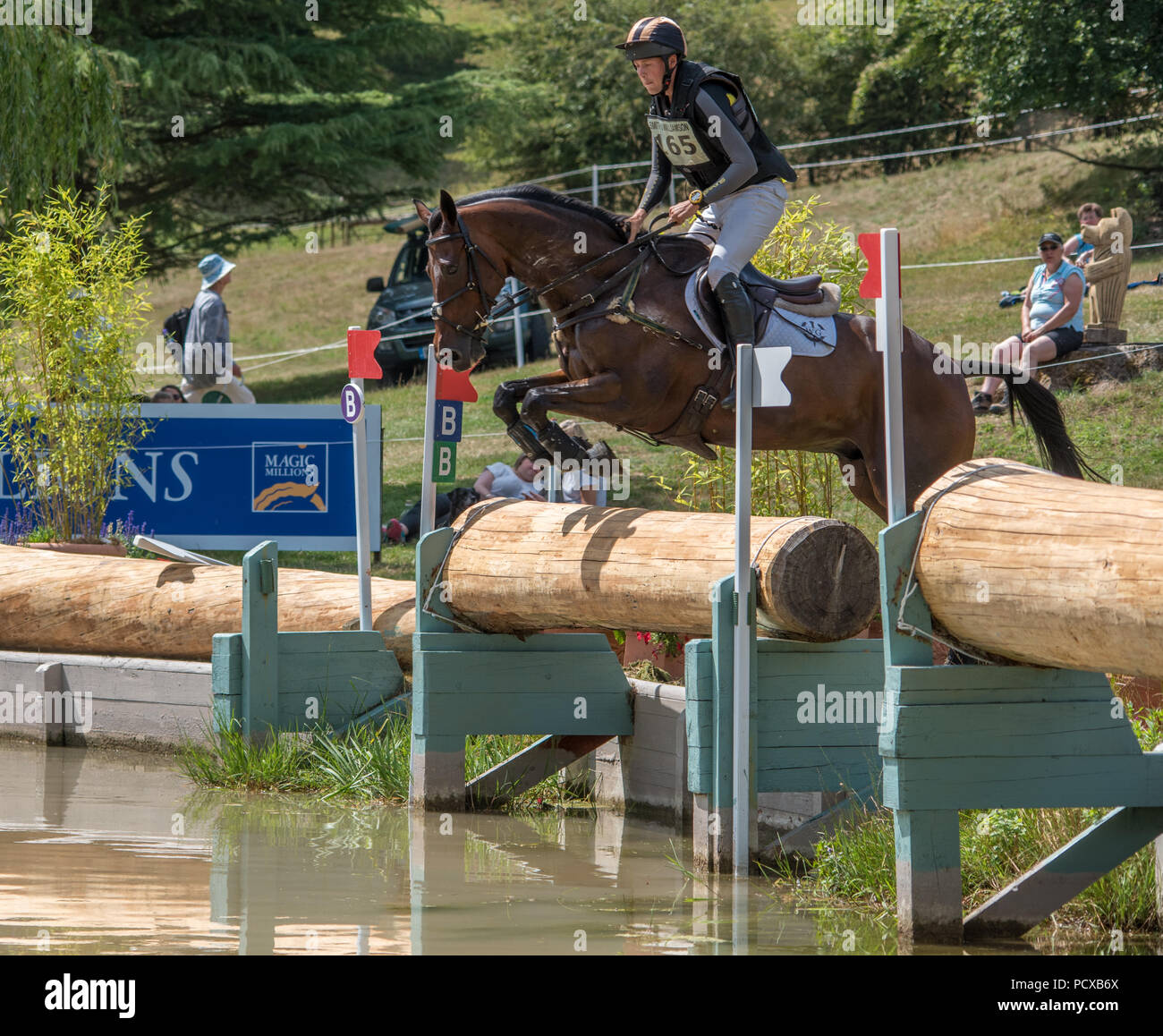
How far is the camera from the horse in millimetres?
6387

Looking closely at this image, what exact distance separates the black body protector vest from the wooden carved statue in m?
6.44

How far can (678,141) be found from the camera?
248 inches

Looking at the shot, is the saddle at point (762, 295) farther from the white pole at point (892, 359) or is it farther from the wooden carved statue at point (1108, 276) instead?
the wooden carved statue at point (1108, 276)

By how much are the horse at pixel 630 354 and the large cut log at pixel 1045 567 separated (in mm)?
2289

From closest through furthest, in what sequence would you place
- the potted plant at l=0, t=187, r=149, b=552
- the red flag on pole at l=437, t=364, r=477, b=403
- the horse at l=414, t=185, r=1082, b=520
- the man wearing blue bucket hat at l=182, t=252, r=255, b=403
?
the horse at l=414, t=185, r=1082, b=520
the red flag on pole at l=437, t=364, r=477, b=403
the potted plant at l=0, t=187, r=149, b=552
the man wearing blue bucket hat at l=182, t=252, r=255, b=403

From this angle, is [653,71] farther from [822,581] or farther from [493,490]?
[493,490]

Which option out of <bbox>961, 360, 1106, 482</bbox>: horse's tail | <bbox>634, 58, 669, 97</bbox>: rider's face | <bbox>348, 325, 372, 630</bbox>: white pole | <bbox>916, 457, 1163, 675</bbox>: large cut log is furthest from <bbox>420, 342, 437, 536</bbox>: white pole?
<bbox>916, 457, 1163, 675</bbox>: large cut log

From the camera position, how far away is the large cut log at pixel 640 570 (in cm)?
512

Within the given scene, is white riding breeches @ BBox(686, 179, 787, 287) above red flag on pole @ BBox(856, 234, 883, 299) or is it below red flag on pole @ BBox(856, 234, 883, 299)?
above

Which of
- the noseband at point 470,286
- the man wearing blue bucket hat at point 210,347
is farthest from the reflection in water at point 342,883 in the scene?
the man wearing blue bucket hat at point 210,347

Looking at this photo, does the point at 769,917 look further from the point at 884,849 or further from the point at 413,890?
the point at 413,890

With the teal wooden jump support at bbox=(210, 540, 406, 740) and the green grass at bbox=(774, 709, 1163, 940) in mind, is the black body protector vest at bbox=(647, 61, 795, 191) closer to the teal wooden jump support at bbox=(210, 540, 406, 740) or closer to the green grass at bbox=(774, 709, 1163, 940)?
the teal wooden jump support at bbox=(210, 540, 406, 740)

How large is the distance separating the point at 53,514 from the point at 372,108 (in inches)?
497

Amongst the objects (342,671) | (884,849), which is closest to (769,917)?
(884,849)
